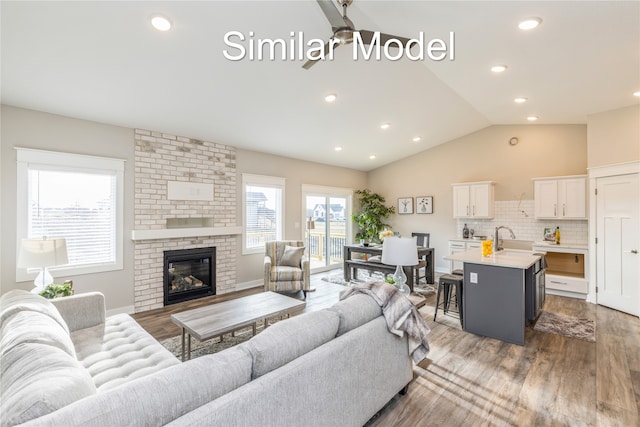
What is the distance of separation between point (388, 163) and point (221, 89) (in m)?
5.34

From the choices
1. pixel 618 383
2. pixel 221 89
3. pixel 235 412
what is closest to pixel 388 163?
pixel 221 89

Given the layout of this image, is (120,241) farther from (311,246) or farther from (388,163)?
(388,163)

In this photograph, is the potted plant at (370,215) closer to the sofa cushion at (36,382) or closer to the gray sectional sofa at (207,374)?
the gray sectional sofa at (207,374)

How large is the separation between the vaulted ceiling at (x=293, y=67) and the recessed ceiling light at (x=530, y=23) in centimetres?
4

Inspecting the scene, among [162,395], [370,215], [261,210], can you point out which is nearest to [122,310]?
[261,210]

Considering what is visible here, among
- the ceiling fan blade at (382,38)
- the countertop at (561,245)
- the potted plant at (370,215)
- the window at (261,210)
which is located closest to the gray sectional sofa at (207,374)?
the ceiling fan blade at (382,38)

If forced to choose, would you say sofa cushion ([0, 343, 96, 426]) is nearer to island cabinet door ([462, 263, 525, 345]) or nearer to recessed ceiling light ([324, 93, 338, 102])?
island cabinet door ([462, 263, 525, 345])

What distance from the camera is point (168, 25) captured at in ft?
8.08

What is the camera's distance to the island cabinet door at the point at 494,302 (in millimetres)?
3107

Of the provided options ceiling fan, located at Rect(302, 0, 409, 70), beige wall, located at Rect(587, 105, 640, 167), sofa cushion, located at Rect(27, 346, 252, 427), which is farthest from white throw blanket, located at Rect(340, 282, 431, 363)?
beige wall, located at Rect(587, 105, 640, 167)

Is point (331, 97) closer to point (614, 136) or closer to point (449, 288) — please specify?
point (449, 288)

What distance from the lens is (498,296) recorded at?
3.23 m

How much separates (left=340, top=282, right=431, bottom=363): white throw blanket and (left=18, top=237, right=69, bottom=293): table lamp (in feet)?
9.43

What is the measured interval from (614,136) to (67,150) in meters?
7.48
